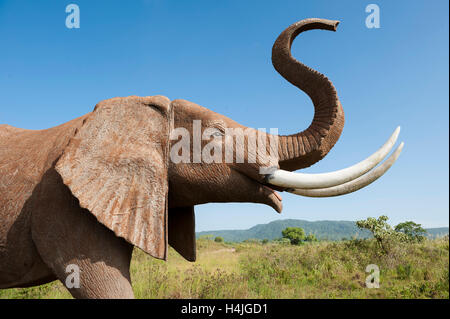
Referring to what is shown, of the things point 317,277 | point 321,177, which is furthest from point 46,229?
point 317,277

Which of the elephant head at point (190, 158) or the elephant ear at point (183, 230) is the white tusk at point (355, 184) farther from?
the elephant ear at point (183, 230)

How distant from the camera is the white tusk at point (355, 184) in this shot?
2766mm

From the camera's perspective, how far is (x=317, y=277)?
8055mm

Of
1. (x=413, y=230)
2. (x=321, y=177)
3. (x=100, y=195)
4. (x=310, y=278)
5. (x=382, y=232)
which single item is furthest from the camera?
(x=413, y=230)

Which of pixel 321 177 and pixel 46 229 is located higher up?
pixel 321 177

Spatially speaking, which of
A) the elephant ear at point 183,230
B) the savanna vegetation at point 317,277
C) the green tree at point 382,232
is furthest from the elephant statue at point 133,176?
the green tree at point 382,232

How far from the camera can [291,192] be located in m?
2.83

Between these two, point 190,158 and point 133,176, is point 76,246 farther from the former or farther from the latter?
point 190,158

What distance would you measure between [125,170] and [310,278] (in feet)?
23.3

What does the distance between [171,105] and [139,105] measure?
0.30 metres

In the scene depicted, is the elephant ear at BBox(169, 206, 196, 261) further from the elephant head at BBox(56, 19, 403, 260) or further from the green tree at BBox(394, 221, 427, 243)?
the green tree at BBox(394, 221, 427, 243)

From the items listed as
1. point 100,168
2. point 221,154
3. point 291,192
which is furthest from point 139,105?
point 291,192

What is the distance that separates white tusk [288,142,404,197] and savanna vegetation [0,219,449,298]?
167 inches

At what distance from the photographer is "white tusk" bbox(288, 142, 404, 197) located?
2.77 m
